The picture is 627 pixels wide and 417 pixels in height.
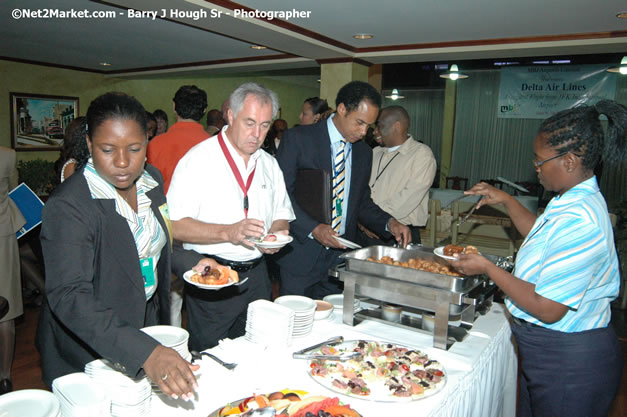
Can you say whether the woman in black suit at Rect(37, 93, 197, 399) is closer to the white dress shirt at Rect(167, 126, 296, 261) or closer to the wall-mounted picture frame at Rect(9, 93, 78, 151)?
the white dress shirt at Rect(167, 126, 296, 261)

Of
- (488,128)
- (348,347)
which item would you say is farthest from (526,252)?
(488,128)

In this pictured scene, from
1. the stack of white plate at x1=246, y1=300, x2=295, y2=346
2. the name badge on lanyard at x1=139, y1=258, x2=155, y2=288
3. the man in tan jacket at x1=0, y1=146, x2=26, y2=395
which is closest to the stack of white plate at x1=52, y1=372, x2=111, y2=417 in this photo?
the name badge on lanyard at x1=139, y1=258, x2=155, y2=288

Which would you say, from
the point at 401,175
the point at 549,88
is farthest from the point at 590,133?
the point at 549,88

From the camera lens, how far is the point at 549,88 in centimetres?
826

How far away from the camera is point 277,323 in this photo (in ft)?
4.54

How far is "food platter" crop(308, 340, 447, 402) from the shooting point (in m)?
1.16

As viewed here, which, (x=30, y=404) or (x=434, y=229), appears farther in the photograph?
(x=434, y=229)

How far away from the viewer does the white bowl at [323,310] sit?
5.37 ft

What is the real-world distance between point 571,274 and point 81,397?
4.12 ft

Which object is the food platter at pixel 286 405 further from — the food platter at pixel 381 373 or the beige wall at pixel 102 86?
the beige wall at pixel 102 86

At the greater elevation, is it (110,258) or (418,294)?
(110,258)

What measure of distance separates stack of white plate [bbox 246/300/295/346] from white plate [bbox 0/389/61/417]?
603 mm

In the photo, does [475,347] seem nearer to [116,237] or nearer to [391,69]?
[116,237]

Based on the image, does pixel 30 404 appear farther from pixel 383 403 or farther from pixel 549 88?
pixel 549 88
